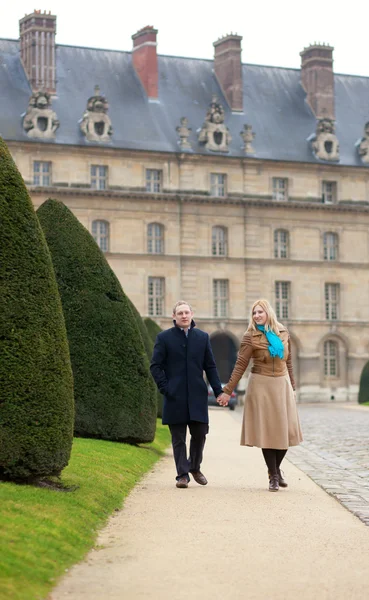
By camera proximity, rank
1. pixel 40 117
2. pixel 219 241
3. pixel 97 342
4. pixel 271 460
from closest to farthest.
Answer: pixel 271 460, pixel 97 342, pixel 40 117, pixel 219 241

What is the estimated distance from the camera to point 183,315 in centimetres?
1321

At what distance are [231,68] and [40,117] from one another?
1131cm

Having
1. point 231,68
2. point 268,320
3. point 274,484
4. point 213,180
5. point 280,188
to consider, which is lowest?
point 274,484

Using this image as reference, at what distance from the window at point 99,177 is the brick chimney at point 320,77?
40.1 ft

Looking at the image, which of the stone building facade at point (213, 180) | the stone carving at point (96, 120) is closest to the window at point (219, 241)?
the stone building facade at point (213, 180)

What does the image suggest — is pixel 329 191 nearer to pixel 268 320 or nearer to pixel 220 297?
pixel 220 297

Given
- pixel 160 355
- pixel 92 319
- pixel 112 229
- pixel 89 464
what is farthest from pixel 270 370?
pixel 112 229

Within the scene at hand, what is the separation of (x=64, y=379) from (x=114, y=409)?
19.2 feet

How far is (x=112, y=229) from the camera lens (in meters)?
54.7

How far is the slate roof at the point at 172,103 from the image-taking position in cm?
5497

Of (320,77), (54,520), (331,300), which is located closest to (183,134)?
(320,77)

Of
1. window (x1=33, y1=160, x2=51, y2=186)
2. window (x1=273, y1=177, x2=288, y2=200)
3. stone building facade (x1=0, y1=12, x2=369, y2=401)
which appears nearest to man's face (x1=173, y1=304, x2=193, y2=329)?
stone building facade (x1=0, y1=12, x2=369, y2=401)

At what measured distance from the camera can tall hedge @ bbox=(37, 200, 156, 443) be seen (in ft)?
55.2

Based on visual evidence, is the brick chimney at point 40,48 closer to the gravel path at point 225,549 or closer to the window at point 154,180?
the window at point 154,180
